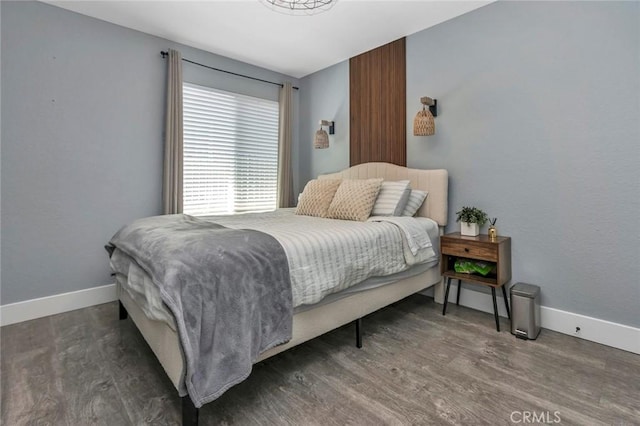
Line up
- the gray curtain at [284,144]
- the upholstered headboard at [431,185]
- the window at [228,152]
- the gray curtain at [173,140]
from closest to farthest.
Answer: the upholstered headboard at [431,185] < the gray curtain at [173,140] < the window at [228,152] < the gray curtain at [284,144]

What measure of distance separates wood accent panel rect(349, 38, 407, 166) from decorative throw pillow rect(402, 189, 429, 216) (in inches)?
19.8

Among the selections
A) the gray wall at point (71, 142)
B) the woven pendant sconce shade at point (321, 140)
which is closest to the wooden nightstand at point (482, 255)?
the woven pendant sconce shade at point (321, 140)

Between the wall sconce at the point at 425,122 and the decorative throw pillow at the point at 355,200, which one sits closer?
the decorative throw pillow at the point at 355,200

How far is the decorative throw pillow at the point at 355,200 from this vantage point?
2.64 metres

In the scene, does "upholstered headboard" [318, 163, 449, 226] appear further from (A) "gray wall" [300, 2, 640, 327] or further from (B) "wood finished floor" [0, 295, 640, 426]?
(B) "wood finished floor" [0, 295, 640, 426]

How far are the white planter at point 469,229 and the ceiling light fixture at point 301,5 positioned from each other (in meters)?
2.00

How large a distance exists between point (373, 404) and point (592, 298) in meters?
1.77

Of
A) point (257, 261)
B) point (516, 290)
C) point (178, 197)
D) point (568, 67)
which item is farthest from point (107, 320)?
point (568, 67)

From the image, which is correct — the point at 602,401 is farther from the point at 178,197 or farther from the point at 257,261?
the point at 178,197

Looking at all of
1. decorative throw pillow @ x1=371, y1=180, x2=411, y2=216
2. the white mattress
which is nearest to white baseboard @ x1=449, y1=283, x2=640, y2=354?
Result: the white mattress

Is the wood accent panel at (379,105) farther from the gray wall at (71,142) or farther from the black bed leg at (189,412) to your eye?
the black bed leg at (189,412)

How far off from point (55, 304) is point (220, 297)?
7.77 feet

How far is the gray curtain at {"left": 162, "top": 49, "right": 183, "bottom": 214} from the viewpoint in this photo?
10.5 ft

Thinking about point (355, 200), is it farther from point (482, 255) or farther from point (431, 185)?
point (482, 255)
